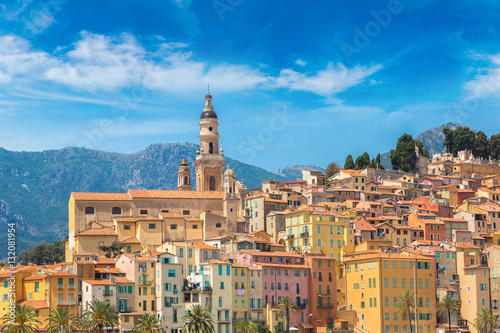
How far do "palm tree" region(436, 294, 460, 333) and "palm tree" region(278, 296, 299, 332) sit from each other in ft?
45.9

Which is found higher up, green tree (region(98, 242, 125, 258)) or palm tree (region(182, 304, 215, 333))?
green tree (region(98, 242, 125, 258))

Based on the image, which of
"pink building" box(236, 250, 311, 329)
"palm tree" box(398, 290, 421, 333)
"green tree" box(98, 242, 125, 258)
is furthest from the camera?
"green tree" box(98, 242, 125, 258)

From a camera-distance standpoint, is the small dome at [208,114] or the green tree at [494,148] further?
the green tree at [494,148]

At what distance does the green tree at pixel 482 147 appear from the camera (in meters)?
135

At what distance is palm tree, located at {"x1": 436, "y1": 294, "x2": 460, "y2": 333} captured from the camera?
7688cm

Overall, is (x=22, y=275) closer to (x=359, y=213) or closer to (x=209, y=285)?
(x=209, y=285)

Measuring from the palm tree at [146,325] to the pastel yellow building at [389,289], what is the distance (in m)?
20.4

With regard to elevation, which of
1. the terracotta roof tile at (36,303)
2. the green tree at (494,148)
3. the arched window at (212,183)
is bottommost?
the terracotta roof tile at (36,303)

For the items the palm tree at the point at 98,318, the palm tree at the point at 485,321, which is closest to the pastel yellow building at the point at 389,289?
the palm tree at the point at 485,321

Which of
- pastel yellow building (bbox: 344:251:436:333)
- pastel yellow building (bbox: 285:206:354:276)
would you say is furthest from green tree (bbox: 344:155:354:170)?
pastel yellow building (bbox: 344:251:436:333)

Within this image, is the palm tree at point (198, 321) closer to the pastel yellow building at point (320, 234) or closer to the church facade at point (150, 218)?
the church facade at point (150, 218)

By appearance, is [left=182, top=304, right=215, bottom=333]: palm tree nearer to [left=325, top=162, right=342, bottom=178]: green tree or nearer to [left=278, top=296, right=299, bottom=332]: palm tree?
[left=278, top=296, right=299, bottom=332]: palm tree

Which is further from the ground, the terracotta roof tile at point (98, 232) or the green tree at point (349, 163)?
the green tree at point (349, 163)

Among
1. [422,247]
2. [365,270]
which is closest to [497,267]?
[422,247]
